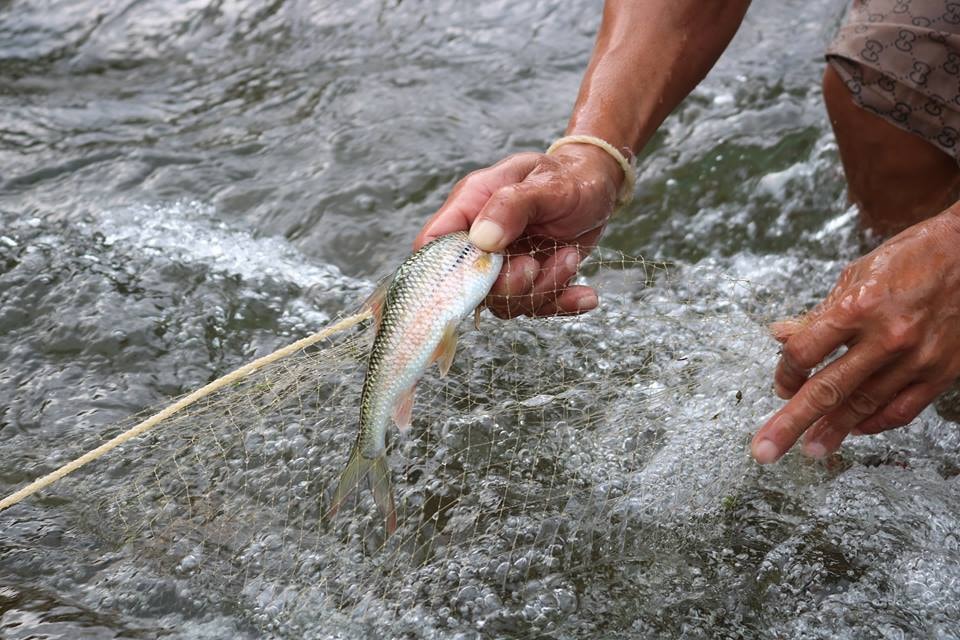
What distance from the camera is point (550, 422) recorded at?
2.85 m

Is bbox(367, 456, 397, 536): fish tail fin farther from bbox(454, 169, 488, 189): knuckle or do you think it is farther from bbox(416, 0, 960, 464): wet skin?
bbox(454, 169, 488, 189): knuckle

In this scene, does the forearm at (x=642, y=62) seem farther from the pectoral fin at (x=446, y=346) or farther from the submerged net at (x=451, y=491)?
the pectoral fin at (x=446, y=346)

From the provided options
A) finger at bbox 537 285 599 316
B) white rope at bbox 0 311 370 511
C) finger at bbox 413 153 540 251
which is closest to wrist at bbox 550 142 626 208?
finger at bbox 413 153 540 251

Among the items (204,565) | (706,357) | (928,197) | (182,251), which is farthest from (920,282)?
(182,251)

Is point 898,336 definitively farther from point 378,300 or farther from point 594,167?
point 378,300

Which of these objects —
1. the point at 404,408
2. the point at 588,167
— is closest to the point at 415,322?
the point at 404,408

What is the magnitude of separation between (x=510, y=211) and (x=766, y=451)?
0.80m

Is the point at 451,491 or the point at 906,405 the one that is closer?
the point at 906,405

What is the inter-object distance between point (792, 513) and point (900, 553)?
0.94ft

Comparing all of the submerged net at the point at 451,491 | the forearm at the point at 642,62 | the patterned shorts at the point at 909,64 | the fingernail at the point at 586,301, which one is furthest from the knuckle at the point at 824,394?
the patterned shorts at the point at 909,64

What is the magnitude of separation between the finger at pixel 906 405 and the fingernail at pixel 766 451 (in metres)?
0.28

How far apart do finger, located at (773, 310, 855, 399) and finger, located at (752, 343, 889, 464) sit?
0.12ft

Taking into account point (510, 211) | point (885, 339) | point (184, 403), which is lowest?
point (184, 403)

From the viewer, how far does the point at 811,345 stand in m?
2.23
